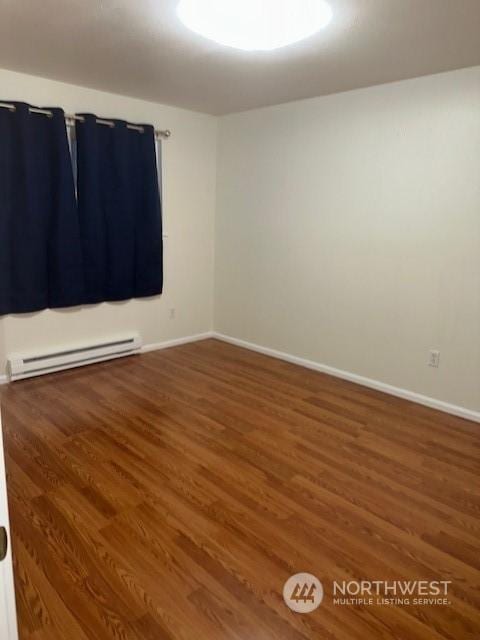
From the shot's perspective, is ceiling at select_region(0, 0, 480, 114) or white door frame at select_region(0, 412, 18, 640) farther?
ceiling at select_region(0, 0, 480, 114)

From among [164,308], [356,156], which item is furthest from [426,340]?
[164,308]

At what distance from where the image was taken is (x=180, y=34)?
2363 millimetres

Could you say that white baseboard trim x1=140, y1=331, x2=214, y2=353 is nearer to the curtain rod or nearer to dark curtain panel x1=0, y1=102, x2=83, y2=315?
dark curtain panel x1=0, y1=102, x2=83, y2=315

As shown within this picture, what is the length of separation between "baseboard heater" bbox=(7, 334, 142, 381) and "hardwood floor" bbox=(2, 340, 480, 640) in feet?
0.42

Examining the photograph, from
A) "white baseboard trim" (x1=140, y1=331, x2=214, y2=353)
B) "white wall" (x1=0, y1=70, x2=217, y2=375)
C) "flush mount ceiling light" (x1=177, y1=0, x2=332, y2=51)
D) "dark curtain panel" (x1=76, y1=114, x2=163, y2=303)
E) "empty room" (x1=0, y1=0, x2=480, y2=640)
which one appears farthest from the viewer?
"white baseboard trim" (x1=140, y1=331, x2=214, y2=353)

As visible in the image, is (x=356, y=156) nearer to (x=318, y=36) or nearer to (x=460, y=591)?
(x=318, y=36)

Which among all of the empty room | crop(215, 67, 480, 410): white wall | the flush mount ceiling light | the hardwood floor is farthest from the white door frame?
crop(215, 67, 480, 410): white wall

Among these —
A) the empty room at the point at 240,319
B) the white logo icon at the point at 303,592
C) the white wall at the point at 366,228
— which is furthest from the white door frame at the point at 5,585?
the white wall at the point at 366,228

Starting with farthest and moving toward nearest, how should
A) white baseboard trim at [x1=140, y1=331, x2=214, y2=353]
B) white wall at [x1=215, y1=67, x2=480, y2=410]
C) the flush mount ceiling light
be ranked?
1. white baseboard trim at [x1=140, y1=331, x2=214, y2=353]
2. white wall at [x1=215, y1=67, x2=480, y2=410]
3. the flush mount ceiling light

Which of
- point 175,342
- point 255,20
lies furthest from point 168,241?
point 255,20

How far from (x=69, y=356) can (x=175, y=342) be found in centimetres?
121

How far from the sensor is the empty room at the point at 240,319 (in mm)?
1707

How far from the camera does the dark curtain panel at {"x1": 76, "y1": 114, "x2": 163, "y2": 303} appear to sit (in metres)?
3.59

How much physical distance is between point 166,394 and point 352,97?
2.78 m
